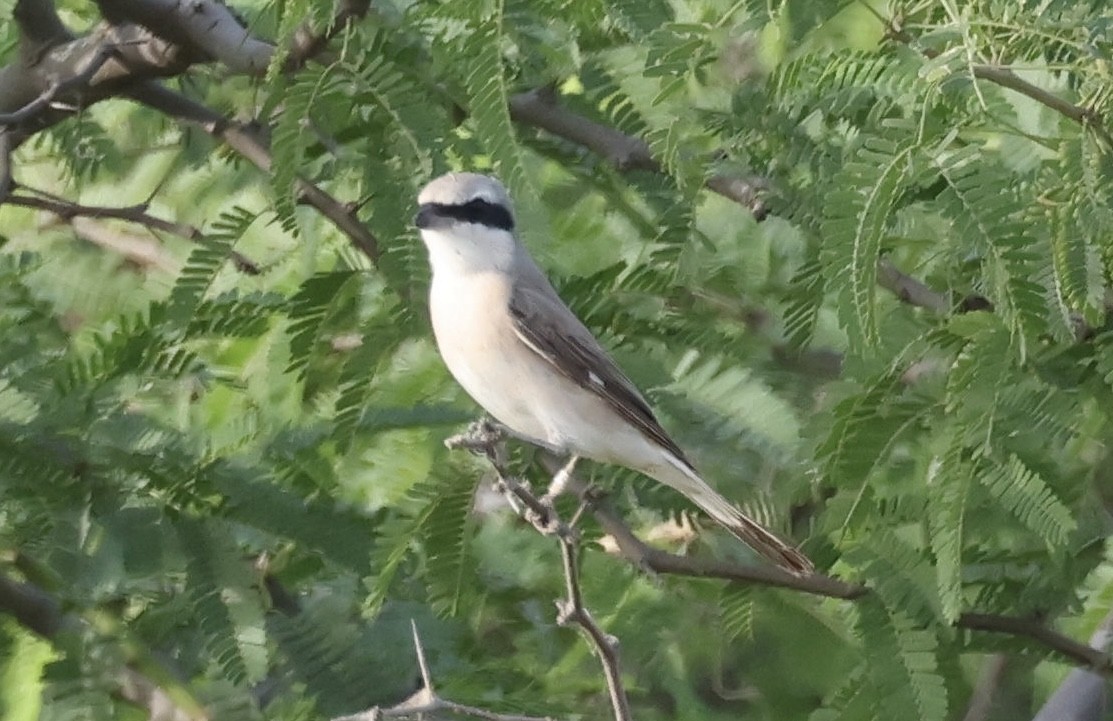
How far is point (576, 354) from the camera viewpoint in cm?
279

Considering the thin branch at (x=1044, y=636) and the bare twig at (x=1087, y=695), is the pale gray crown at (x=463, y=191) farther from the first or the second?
the bare twig at (x=1087, y=695)

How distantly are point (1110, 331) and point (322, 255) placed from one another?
5.34 ft

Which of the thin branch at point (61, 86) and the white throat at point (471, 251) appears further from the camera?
the white throat at point (471, 251)

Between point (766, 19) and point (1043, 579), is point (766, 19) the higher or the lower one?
the higher one

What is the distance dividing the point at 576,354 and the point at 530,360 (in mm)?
161

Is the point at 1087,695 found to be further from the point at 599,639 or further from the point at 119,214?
the point at 119,214

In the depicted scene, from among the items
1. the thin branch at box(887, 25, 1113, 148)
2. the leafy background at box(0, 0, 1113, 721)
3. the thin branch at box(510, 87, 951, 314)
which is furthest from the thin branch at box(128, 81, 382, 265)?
the thin branch at box(887, 25, 1113, 148)

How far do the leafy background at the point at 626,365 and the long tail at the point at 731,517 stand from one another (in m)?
0.05

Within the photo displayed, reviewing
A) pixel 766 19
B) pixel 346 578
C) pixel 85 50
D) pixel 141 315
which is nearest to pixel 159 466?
pixel 141 315

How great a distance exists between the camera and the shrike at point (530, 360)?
269 centimetres

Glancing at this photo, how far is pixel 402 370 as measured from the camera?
2.98 metres

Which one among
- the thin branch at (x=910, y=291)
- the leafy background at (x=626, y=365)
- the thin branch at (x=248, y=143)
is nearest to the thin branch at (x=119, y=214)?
the leafy background at (x=626, y=365)

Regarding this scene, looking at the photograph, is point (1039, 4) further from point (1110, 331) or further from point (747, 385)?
point (747, 385)

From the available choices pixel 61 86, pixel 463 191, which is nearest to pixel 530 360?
pixel 463 191
